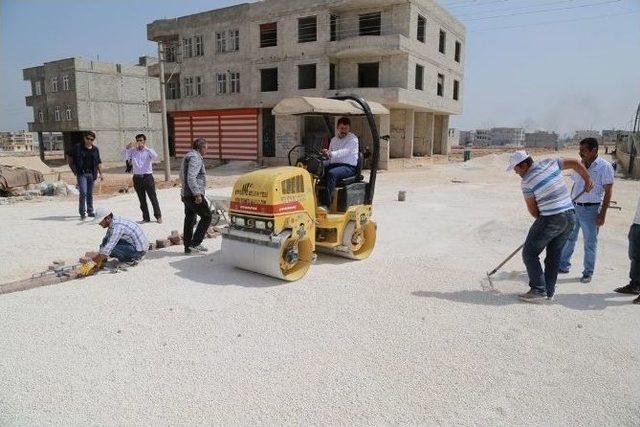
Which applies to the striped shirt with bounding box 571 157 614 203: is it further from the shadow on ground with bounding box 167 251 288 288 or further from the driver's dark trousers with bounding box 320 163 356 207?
the shadow on ground with bounding box 167 251 288 288

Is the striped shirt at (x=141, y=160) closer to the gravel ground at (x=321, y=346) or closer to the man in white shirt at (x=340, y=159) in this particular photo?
the gravel ground at (x=321, y=346)

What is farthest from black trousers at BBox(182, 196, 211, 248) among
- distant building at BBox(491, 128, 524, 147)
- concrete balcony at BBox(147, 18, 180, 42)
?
distant building at BBox(491, 128, 524, 147)

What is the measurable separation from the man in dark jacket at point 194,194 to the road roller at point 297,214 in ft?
3.83

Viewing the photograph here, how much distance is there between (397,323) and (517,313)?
126cm

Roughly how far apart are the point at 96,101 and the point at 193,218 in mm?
37925

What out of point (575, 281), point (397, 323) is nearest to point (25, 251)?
point (397, 323)

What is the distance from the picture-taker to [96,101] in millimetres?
38562

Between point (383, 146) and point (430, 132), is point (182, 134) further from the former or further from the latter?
point (430, 132)

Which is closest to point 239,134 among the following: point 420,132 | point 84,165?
point 420,132

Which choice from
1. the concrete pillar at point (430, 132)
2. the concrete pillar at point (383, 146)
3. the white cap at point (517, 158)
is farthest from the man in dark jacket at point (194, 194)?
the concrete pillar at point (430, 132)

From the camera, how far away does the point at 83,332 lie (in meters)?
3.90

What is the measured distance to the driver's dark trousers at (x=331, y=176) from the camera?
18.8 feet

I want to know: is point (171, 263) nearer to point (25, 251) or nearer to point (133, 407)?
point (25, 251)

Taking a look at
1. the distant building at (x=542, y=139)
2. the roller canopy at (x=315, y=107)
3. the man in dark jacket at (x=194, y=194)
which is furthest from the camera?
the distant building at (x=542, y=139)
